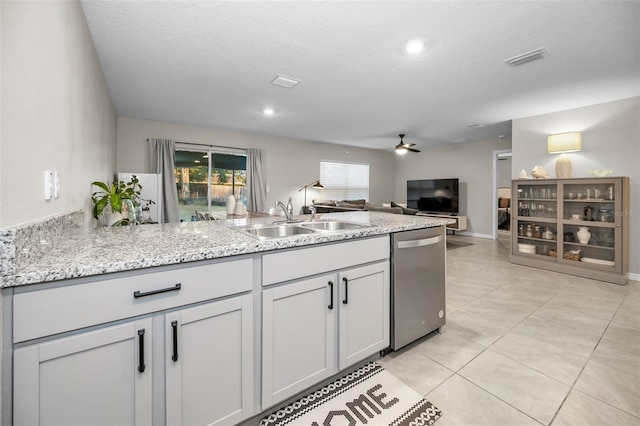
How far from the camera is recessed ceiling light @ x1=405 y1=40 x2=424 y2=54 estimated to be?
2.31m

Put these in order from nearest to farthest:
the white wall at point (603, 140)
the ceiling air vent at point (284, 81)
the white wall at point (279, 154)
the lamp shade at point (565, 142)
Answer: the ceiling air vent at point (284, 81) < the white wall at point (603, 140) < the lamp shade at point (565, 142) < the white wall at point (279, 154)

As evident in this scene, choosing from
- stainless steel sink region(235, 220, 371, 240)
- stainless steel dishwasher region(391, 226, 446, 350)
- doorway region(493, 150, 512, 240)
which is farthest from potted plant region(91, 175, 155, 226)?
doorway region(493, 150, 512, 240)

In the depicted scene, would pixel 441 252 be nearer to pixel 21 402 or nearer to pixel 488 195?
pixel 21 402

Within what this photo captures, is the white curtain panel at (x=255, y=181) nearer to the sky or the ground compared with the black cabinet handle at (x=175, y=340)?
nearer to the sky

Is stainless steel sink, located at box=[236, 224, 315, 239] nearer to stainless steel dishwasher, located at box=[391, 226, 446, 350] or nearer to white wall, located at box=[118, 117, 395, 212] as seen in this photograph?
stainless steel dishwasher, located at box=[391, 226, 446, 350]

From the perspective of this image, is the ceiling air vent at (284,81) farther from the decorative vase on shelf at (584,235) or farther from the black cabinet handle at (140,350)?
the decorative vase on shelf at (584,235)

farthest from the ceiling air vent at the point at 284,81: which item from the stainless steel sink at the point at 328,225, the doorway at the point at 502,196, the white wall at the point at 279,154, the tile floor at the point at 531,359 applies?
the doorway at the point at 502,196

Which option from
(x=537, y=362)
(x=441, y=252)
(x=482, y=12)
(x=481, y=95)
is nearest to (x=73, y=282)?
(x=441, y=252)

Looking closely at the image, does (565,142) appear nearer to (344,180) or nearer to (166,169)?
(344,180)

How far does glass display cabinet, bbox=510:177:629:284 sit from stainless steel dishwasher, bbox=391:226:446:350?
2983mm

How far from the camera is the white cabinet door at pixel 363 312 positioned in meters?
1.60

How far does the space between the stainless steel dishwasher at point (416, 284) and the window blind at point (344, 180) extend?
A: 558cm

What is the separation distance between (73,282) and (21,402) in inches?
14.2

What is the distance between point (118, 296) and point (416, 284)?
1715 mm
